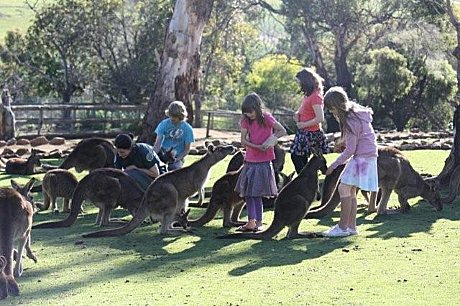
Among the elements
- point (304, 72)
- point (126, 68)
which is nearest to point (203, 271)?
point (304, 72)

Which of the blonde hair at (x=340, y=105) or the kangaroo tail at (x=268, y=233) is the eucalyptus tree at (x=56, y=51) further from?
the kangaroo tail at (x=268, y=233)

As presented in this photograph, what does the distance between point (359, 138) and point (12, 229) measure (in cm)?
404

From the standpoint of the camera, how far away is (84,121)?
31.3 m

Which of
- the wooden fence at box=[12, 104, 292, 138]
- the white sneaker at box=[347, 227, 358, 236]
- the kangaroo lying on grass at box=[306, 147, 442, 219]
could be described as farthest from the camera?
the wooden fence at box=[12, 104, 292, 138]

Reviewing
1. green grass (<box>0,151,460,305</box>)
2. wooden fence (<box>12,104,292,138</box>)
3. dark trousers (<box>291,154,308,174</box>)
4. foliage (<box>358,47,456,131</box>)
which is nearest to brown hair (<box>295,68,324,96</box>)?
dark trousers (<box>291,154,308,174</box>)

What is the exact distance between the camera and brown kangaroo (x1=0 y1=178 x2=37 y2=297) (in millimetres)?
7059

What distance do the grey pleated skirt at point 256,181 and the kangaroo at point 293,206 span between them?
0.47m

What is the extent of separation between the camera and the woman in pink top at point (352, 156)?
31.6 feet

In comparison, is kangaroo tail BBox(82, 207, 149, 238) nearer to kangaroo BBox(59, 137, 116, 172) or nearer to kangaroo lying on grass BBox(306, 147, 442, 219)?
kangaroo lying on grass BBox(306, 147, 442, 219)

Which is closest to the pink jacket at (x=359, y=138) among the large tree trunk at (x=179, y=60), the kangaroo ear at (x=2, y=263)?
the kangaroo ear at (x=2, y=263)

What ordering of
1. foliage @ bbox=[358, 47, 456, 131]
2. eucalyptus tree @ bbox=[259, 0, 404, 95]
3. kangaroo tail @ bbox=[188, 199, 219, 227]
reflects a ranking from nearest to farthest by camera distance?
kangaroo tail @ bbox=[188, 199, 219, 227]
foliage @ bbox=[358, 47, 456, 131]
eucalyptus tree @ bbox=[259, 0, 404, 95]

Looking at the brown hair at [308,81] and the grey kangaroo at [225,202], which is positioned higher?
the brown hair at [308,81]

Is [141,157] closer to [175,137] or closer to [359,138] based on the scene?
[175,137]

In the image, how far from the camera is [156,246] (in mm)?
9352
